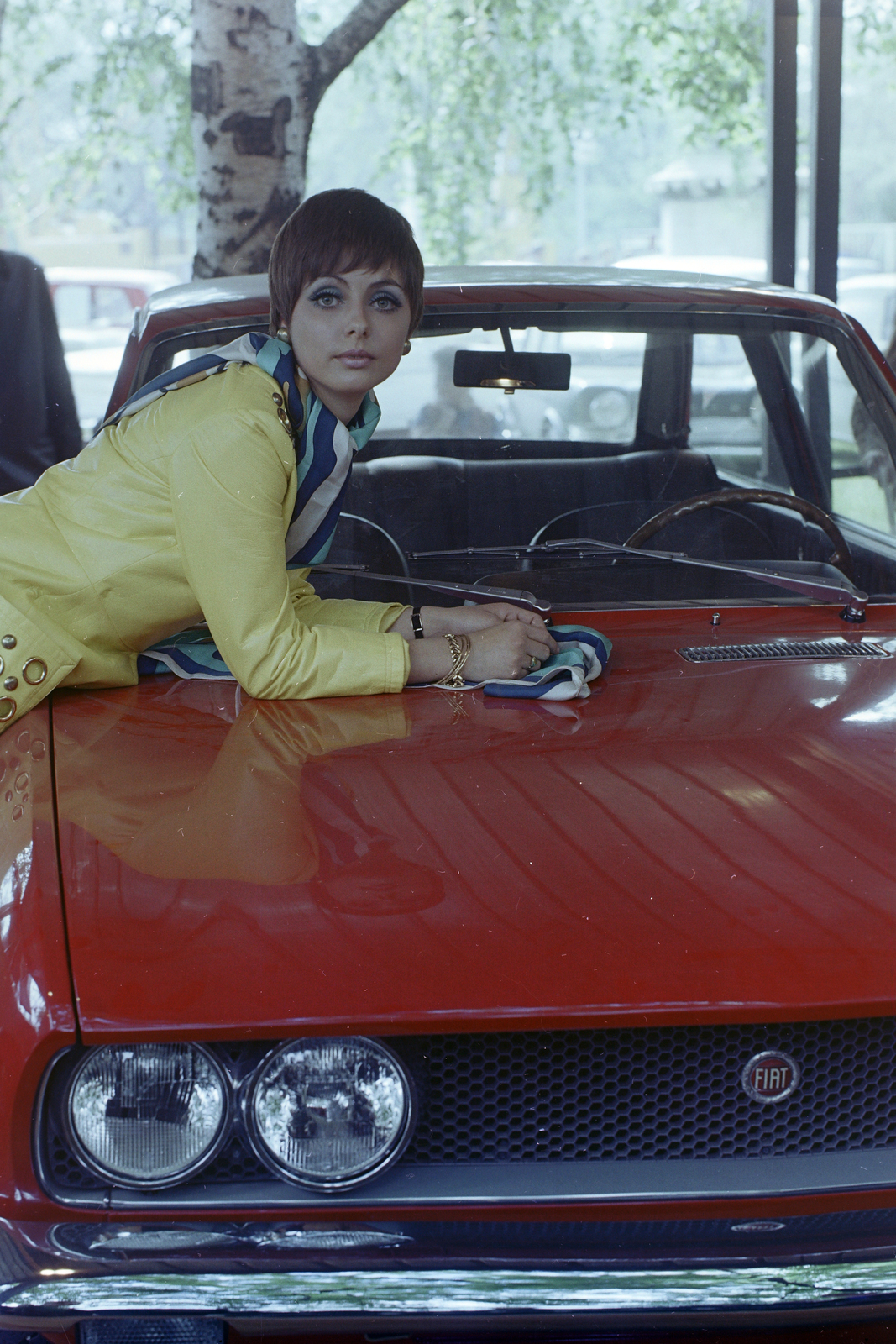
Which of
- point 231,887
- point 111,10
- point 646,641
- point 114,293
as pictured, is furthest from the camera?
point 114,293

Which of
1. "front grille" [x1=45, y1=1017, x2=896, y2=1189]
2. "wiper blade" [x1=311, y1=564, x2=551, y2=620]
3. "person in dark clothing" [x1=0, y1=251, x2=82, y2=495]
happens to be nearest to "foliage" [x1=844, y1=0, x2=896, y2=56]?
"person in dark clothing" [x1=0, y1=251, x2=82, y2=495]

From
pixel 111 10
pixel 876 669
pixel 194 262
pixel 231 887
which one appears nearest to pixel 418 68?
pixel 111 10

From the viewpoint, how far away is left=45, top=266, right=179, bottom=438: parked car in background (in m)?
11.4

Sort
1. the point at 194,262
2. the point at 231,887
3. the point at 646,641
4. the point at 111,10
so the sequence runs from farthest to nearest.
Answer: the point at 111,10 < the point at 194,262 < the point at 646,641 < the point at 231,887

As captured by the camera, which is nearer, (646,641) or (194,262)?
(646,641)

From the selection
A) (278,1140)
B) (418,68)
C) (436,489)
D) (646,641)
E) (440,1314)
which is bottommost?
(440,1314)

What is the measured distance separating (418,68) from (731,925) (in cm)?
795

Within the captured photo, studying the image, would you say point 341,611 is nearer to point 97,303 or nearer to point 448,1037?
point 448,1037

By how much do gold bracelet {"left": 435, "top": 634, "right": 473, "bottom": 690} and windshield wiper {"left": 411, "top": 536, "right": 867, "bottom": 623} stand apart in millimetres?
490

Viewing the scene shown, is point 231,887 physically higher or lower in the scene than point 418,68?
lower

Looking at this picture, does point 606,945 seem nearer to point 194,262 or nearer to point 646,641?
point 646,641

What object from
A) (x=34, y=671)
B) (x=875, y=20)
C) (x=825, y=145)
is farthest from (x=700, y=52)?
(x=34, y=671)

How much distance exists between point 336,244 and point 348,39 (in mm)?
4854

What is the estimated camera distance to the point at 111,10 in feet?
26.4
